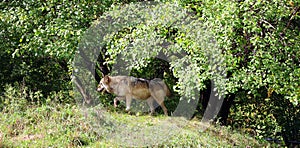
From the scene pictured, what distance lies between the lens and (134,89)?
10.2m

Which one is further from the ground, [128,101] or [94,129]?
[128,101]

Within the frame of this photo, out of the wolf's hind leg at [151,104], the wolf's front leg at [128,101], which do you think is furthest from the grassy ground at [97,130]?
the wolf's hind leg at [151,104]

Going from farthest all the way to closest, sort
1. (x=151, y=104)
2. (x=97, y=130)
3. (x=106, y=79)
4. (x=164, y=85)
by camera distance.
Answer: (x=164, y=85)
(x=151, y=104)
(x=106, y=79)
(x=97, y=130)

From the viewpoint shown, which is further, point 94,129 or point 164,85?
point 164,85

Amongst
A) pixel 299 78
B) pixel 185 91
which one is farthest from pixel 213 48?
pixel 299 78

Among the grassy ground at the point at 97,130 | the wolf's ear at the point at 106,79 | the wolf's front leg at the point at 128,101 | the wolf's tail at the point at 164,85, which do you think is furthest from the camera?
the wolf's tail at the point at 164,85

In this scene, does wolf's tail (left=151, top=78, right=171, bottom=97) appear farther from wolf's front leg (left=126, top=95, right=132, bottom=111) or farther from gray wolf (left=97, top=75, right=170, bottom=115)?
wolf's front leg (left=126, top=95, right=132, bottom=111)

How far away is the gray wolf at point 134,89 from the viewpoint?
10.1 m

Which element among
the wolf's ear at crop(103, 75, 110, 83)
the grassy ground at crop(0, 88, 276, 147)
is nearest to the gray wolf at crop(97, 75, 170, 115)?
the wolf's ear at crop(103, 75, 110, 83)

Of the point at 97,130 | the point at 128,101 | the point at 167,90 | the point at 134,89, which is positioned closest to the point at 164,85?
the point at 167,90

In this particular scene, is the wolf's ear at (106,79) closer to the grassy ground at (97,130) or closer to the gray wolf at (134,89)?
the gray wolf at (134,89)

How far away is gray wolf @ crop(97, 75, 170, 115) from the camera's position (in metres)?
10.1

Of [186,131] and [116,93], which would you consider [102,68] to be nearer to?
[116,93]

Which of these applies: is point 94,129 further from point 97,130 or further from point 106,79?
point 106,79
